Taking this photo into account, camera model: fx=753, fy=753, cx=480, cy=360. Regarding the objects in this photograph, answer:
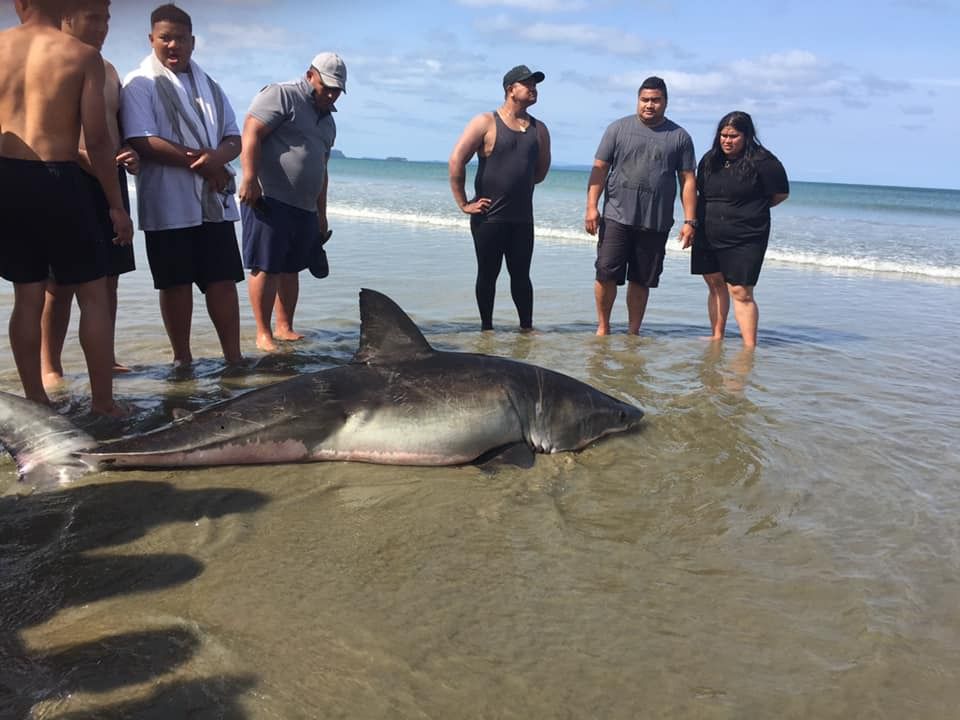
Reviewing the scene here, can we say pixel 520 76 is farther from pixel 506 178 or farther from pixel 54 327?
pixel 54 327

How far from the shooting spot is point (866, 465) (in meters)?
4.14

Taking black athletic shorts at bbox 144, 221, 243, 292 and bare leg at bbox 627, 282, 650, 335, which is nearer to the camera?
black athletic shorts at bbox 144, 221, 243, 292

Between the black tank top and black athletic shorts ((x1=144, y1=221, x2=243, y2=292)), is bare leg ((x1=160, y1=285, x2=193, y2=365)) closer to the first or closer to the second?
black athletic shorts ((x1=144, y1=221, x2=243, y2=292))

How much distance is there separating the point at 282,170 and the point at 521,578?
460cm

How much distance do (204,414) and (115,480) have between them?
499 mm

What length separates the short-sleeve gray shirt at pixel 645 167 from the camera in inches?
287

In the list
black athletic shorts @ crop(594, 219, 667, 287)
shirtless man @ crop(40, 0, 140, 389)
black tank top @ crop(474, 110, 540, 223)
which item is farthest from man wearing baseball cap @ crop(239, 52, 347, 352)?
black athletic shorts @ crop(594, 219, 667, 287)

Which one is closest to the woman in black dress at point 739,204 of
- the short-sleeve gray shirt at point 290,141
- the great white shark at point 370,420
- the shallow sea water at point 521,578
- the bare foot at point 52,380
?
the shallow sea water at point 521,578

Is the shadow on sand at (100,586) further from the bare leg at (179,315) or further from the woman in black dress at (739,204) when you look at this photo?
the woman in black dress at (739,204)

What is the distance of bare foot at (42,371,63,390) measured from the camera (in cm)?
502

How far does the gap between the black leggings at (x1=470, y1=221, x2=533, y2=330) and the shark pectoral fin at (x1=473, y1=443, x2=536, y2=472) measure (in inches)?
142

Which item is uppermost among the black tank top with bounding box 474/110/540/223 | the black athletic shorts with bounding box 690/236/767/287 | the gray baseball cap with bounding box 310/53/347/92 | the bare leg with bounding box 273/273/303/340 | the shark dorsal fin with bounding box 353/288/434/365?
the gray baseball cap with bounding box 310/53/347/92

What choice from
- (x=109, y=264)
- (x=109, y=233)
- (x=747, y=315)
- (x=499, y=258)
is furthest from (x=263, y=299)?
(x=747, y=315)

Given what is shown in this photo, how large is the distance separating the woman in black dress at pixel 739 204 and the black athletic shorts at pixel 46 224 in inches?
210
